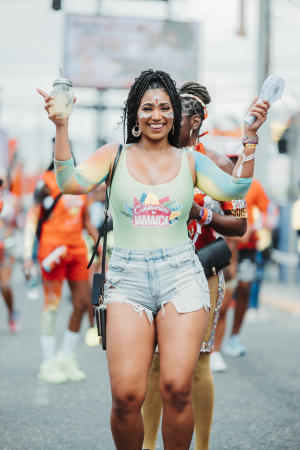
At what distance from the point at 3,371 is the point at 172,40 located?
50.0ft

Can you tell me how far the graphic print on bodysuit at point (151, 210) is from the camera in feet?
11.1

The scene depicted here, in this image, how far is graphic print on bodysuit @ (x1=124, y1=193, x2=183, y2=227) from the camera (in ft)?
11.1

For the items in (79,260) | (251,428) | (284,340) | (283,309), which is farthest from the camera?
(283,309)

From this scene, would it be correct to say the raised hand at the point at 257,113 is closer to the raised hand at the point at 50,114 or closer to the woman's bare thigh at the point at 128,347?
the raised hand at the point at 50,114

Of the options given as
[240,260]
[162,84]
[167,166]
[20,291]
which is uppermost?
[162,84]

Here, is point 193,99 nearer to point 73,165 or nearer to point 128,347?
point 73,165

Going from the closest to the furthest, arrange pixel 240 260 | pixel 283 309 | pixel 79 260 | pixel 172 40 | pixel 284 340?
pixel 79 260, pixel 240 260, pixel 284 340, pixel 283 309, pixel 172 40

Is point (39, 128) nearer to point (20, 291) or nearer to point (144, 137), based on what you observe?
point (20, 291)

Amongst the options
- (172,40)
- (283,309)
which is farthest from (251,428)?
(172,40)

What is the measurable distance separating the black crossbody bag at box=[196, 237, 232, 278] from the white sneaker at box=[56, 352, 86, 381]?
9.12ft

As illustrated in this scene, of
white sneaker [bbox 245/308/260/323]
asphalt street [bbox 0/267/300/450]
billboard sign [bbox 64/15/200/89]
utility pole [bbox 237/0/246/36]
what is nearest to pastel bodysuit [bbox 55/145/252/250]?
asphalt street [bbox 0/267/300/450]

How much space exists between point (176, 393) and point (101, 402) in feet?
8.24

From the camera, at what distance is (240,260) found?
27.1ft

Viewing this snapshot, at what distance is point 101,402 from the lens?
5.66 meters
